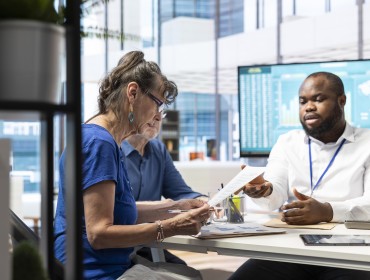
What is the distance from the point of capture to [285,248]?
5.29 feet

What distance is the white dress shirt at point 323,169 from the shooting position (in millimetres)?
2355

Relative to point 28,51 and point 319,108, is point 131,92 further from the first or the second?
point 28,51

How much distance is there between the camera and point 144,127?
6.61ft

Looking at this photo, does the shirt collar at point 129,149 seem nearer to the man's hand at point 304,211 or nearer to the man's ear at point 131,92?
the man's ear at point 131,92

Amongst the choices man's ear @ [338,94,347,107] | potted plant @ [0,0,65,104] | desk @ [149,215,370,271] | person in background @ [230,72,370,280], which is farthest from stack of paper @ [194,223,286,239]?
potted plant @ [0,0,65,104]

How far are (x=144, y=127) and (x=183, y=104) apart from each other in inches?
245

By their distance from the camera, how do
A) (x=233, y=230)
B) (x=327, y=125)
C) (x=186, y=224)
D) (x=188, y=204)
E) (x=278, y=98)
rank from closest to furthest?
1. (x=186, y=224)
2. (x=233, y=230)
3. (x=188, y=204)
4. (x=327, y=125)
5. (x=278, y=98)

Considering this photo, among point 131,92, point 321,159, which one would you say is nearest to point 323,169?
point 321,159

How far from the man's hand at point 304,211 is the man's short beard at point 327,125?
0.47 metres

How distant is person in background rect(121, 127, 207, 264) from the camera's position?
2609mm

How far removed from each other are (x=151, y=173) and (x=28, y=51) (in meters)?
1.88

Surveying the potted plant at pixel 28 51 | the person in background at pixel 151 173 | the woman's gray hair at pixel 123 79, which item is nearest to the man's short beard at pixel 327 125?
the person in background at pixel 151 173

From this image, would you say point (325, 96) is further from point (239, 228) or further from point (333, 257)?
point (333, 257)

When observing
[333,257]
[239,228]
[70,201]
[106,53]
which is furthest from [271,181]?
[106,53]
